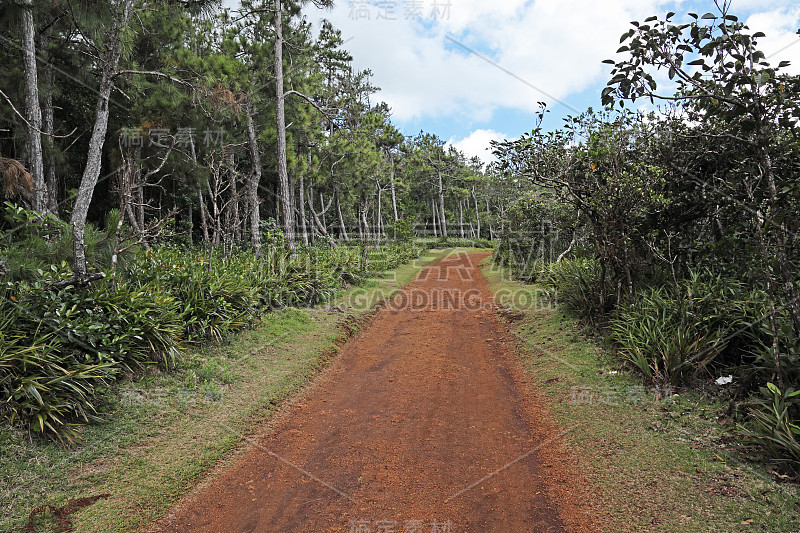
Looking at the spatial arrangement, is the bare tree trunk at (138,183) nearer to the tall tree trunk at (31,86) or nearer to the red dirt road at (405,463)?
the tall tree trunk at (31,86)

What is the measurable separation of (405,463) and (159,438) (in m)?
2.38

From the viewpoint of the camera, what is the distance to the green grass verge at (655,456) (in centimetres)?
304

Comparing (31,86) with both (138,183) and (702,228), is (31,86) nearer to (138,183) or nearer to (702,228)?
(138,183)

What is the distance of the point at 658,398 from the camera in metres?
4.86

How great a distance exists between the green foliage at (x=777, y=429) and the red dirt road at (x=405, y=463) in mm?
1503

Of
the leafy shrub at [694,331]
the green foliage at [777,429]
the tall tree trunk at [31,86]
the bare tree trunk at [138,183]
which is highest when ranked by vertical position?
the tall tree trunk at [31,86]

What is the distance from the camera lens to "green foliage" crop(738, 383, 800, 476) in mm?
3350

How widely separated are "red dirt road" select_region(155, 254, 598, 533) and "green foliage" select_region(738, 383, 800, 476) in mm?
1503

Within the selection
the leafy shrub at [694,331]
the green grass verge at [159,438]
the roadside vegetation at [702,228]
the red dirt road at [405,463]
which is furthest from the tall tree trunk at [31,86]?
the leafy shrub at [694,331]

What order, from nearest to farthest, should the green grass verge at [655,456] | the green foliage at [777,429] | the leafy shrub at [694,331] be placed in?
the green grass verge at [655,456] → the green foliage at [777,429] → the leafy shrub at [694,331]

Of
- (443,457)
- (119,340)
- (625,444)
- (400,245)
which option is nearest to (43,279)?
(119,340)

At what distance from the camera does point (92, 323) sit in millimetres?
4781

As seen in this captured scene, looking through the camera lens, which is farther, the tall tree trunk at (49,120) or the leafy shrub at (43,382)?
the tall tree trunk at (49,120)

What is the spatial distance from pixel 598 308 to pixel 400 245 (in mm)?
17216
